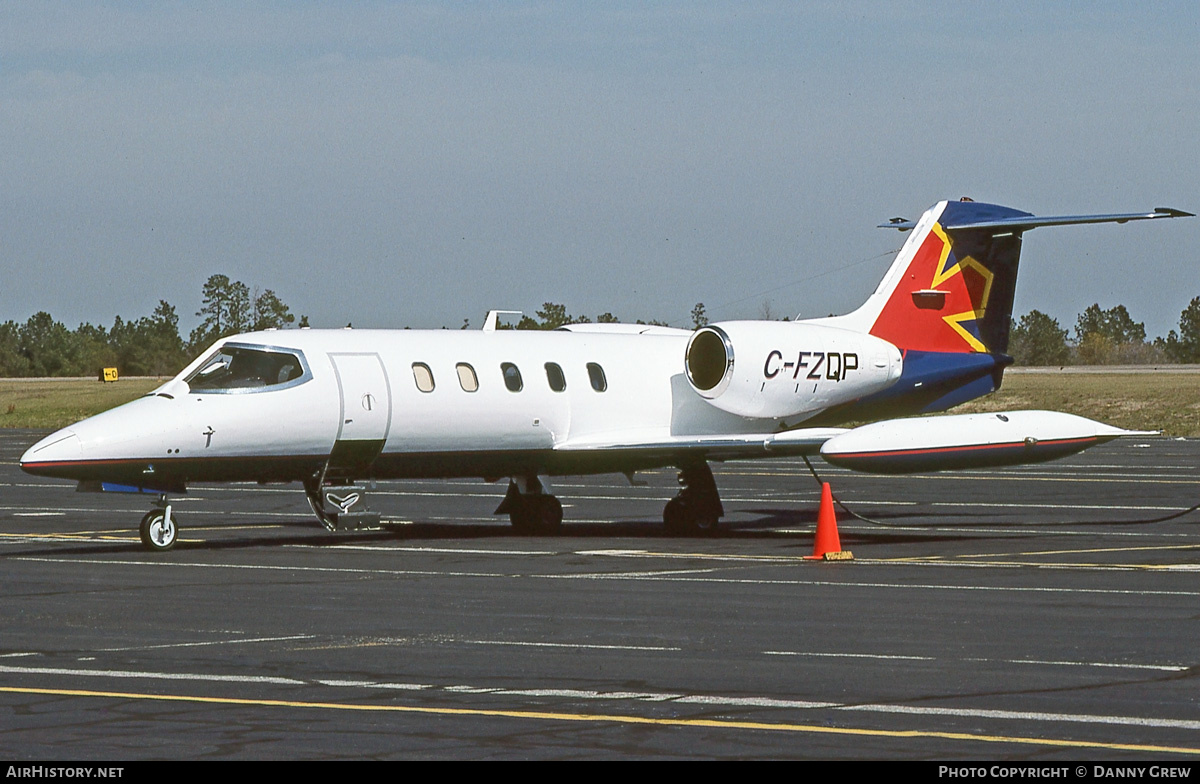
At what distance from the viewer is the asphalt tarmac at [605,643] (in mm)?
9406

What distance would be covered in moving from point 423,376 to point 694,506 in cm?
415

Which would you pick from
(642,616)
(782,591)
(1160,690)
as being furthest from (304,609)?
(1160,690)

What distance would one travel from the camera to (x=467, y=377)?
2327 centimetres

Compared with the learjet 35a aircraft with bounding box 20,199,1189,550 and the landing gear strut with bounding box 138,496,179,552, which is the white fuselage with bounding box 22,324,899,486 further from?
the landing gear strut with bounding box 138,496,179,552

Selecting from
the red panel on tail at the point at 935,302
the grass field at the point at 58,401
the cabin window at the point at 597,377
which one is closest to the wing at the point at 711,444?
the cabin window at the point at 597,377

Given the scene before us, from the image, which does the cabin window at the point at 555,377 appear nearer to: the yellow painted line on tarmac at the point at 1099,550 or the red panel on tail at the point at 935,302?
the red panel on tail at the point at 935,302


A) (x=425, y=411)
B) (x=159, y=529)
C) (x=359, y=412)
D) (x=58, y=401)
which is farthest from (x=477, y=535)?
(x=58, y=401)

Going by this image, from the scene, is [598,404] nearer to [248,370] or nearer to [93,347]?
[248,370]

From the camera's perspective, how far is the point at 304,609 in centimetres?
1534

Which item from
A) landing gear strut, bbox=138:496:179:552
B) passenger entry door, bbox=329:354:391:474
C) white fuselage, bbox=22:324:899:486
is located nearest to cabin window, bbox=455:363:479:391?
white fuselage, bbox=22:324:899:486

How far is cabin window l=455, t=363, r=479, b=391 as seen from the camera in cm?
2316

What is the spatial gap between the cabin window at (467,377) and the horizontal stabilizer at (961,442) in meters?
4.61

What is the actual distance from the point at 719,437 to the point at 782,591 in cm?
694

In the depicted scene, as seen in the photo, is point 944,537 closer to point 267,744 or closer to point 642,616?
point 642,616
